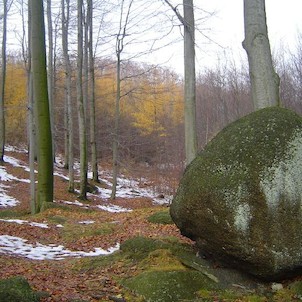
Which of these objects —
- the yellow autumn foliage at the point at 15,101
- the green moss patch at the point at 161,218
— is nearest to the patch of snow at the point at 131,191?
the green moss patch at the point at 161,218

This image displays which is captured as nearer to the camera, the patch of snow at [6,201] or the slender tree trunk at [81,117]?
the patch of snow at [6,201]

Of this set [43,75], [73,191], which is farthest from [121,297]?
[73,191]

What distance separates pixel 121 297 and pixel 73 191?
14.3m

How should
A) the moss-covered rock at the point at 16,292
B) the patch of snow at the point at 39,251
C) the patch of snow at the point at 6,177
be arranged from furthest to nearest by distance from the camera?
the patch of snow at the point at 6,177 < the patch of snow at the point at 39,251 < the moss-covered rock at the point at 16,292

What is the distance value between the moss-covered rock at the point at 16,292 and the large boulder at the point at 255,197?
2264mm

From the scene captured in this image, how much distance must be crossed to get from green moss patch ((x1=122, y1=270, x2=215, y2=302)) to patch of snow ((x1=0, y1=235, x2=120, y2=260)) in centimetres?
Result: 192

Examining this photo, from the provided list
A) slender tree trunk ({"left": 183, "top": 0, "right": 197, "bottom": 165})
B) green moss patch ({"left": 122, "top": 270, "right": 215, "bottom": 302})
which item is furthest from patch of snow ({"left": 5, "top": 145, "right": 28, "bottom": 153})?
green moss patch ({"left": 122, "top": 270, "right": 215, "bottom": 302})

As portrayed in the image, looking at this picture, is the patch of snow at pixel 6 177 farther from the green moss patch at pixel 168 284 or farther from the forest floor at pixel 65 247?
the green moss patch at pixel 168 284

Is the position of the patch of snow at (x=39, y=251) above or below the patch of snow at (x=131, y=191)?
above

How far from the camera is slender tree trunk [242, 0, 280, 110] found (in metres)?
6.71

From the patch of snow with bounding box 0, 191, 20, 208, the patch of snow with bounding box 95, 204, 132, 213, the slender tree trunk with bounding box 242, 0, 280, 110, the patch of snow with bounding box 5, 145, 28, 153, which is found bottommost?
the patch of snow with bounding box 95, 204, 132, 213

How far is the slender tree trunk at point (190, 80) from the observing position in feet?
33.7

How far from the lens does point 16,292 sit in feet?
12.1

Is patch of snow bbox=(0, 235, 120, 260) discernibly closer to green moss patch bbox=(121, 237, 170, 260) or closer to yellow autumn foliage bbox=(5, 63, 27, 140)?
green moss patch bbox=(121, 237, 170, 260)
